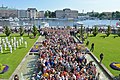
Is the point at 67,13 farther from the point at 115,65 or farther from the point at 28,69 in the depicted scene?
the point at 28,69

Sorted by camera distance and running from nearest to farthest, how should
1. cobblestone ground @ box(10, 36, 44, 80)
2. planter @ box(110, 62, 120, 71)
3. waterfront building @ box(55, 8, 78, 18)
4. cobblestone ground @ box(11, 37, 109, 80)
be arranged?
cobblestone ground @ box(11, 37, 109, 80) < cobblestone ground @ box(10, 36, 44, 80) < planter @ box(110, 62, 120, 71) < waterfront building @ box(55, 8, 78, 18)

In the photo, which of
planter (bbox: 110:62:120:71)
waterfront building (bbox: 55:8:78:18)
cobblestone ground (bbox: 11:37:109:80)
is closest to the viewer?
cobblestone ground (bbox: 11:37:109:80)

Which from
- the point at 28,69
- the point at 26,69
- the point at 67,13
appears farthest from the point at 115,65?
the point at 67,13

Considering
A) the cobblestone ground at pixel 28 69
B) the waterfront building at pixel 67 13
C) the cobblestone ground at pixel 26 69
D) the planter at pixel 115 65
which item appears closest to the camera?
the cobblestone ground at pixel 28 69

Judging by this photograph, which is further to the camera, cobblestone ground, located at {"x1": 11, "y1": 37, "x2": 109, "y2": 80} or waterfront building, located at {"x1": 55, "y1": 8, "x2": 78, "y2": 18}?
waterfront building, located at {"x1": 55, "y1": 8, "x2": 78, "y2": 18}

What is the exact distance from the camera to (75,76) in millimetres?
16234

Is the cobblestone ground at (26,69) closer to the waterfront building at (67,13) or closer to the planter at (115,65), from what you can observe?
the planter at (115,65)

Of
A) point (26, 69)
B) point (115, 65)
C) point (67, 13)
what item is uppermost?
point (67, 13)

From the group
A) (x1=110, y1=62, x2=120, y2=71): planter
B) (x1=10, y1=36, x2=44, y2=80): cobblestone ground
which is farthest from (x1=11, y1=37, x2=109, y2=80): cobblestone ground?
(x1=110, y1=62, x2=120, y2=71): planter

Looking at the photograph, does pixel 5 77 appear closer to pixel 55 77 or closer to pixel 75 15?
pixel 55 77

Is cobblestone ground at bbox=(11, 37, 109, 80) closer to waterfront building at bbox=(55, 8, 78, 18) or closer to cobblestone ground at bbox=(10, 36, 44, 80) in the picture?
cobblestone ground at bbox=(10, 36, 44, 80)

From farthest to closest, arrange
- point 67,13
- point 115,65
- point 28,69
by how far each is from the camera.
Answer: point 67,13
point 115,65
point 28,69

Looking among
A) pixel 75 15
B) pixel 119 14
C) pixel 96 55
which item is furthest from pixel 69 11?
pixel 96 55

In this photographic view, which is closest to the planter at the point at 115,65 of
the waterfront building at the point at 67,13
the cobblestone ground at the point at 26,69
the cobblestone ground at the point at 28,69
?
the cobblestone ground at the point at 28,69
